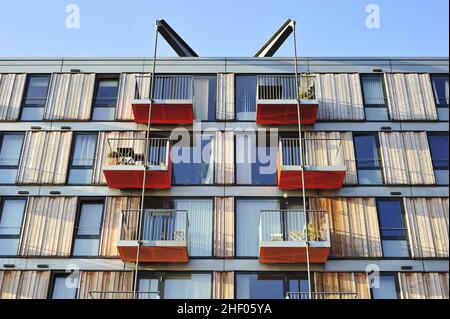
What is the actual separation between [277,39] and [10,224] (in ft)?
40.1

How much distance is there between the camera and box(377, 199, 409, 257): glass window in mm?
17641

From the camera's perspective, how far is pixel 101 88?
20812 mm

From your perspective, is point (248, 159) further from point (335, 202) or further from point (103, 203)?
point (103, 203)

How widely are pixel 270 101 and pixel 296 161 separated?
7.02ft

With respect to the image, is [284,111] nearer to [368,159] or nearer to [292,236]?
[368,159]

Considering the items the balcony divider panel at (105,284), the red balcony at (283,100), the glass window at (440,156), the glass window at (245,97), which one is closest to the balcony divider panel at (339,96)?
the red balcony at (283,100)

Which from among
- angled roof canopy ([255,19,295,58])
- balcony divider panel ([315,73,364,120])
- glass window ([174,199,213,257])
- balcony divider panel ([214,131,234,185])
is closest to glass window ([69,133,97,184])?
glass window ([174,199,213,257])

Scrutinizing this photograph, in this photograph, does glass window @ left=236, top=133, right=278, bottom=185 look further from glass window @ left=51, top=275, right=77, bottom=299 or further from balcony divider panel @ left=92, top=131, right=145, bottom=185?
glass window @ left=51, top=275, right=77, bottom=299

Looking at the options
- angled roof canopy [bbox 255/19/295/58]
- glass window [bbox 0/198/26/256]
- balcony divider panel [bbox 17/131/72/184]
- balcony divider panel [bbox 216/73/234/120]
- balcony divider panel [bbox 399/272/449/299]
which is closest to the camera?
balcony divider panel [bbox 399/272/449/299]

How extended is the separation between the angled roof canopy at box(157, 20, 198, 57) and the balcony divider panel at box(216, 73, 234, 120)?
11.4 feet

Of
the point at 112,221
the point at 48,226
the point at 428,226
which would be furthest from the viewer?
the point at 112,221

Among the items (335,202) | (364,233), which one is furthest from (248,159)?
(364,233)

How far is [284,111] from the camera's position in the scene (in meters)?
19.4

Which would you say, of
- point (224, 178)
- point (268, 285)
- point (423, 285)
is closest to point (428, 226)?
point (423, 285)
